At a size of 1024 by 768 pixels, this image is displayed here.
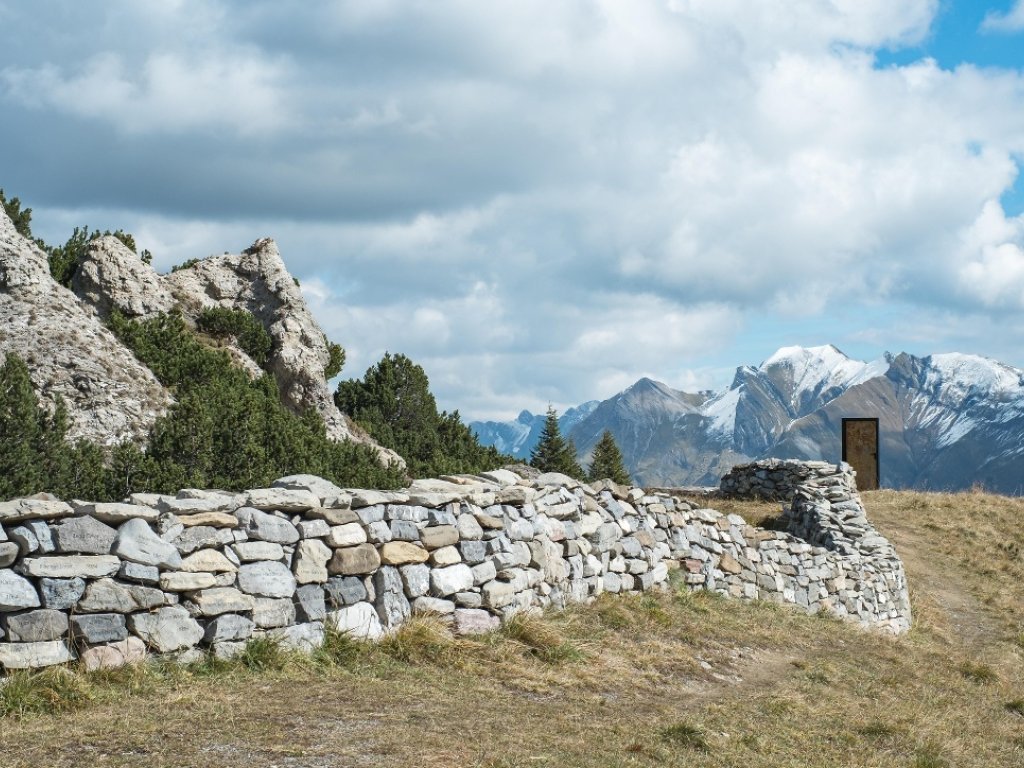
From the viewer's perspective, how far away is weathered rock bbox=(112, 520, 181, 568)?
7305 mm

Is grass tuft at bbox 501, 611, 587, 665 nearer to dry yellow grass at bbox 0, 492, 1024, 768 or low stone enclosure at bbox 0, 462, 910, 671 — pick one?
dry yellow grass at bbox 0, 492, 1024, 768

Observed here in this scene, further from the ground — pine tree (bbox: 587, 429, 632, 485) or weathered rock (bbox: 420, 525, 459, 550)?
pine tree (bbox: 587, 429, 632, 485)

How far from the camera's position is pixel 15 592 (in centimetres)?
672

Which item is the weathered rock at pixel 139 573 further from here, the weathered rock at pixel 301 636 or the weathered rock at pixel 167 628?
the weathered rock at pixel 301 636

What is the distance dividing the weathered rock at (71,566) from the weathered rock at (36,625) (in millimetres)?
277

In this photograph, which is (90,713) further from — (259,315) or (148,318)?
(259,315)

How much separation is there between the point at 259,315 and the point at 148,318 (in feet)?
18.2

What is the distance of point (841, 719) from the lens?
9.03 meters

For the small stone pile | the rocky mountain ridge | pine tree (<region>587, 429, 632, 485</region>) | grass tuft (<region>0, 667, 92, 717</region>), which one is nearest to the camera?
grass tuft (<region>0, 667, 92, 717</region>)

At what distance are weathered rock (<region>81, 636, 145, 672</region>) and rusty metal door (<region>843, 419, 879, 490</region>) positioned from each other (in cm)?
2638

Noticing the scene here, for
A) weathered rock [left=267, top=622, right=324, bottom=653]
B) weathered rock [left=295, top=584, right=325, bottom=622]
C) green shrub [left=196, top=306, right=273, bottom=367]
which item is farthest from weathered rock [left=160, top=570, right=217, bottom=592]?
green shrub [left=196, top=306, right=273, bottom=367]

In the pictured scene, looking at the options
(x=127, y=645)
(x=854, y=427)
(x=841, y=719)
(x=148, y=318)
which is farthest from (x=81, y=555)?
(x=854, y=427)

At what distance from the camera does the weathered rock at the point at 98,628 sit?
698 centimetres

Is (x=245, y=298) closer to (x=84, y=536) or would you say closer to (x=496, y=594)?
(x=496, y=594)
